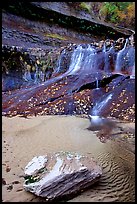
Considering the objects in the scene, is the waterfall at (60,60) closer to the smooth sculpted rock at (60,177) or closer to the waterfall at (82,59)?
the waterfall at (82,59)

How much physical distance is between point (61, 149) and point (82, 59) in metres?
8.81

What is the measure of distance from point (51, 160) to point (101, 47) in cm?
988

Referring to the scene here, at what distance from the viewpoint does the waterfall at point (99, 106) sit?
27.3 feet

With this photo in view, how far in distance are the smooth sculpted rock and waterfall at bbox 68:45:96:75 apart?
8.79m

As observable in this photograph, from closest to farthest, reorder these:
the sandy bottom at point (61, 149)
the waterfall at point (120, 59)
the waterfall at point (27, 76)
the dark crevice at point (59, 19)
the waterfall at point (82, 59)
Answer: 1. the sandy bottom at point (61, 149)
2. the waterfall at point (120, 59)
3. the waterfall at point (82, 59)
4. the waterfall at point (27, 76)
5. the dark crevice at point (59, 19)

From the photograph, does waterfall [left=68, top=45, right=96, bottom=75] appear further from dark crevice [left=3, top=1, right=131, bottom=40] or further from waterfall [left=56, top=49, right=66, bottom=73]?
dark crevice [left=3, top=1, right=131, bottom=40]

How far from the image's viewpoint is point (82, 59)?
43.4 ft

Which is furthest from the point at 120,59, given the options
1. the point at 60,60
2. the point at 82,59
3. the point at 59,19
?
the point at 59,19

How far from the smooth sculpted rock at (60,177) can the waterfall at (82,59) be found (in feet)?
28.8

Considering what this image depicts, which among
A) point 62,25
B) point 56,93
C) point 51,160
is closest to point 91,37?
point 62,25

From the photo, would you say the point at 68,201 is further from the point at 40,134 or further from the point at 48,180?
the point at 40,134

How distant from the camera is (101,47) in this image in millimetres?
12961

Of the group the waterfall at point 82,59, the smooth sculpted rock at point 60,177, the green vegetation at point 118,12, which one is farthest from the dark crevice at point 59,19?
the smooth sculpted rock at point 60,177

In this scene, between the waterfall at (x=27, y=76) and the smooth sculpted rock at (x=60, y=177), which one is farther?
the waterfall at (x=27, y=76)
